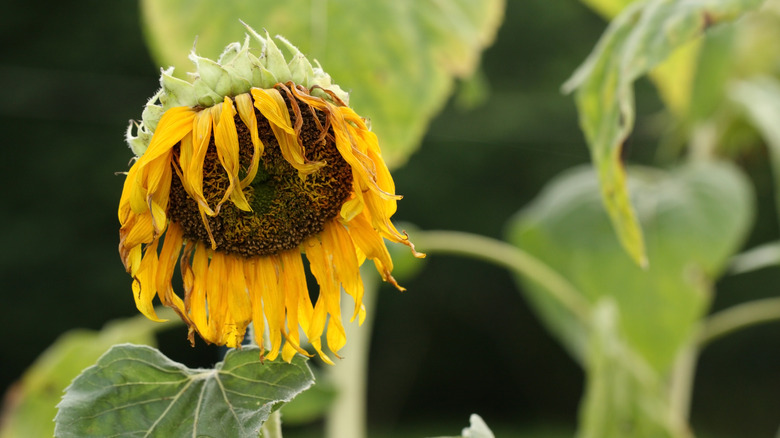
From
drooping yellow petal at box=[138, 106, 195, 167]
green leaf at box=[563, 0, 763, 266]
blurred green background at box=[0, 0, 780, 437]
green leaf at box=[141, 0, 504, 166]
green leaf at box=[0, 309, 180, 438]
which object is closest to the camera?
drooping yellow petal at box=[138, 106, 195, 167]

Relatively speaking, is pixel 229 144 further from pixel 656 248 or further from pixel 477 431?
pixel 656 248

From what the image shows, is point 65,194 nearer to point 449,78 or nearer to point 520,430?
point 520,430

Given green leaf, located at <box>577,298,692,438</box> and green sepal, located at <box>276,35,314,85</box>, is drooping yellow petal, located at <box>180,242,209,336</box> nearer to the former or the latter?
green sepal, located at <box>276,35,314,85</box>

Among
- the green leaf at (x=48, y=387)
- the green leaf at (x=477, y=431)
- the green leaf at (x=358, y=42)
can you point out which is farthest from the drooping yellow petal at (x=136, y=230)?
the green leaf at (x=48, y=387)

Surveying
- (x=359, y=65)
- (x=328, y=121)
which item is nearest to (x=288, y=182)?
(x=328, y=121)

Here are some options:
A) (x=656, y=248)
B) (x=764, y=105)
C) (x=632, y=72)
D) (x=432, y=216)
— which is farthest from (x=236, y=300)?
(x=432, y=216)

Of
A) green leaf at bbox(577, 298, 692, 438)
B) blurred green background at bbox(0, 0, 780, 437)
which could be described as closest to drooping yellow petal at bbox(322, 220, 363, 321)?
green leaf at bbox(577, 298, 692, 438)
